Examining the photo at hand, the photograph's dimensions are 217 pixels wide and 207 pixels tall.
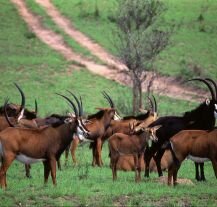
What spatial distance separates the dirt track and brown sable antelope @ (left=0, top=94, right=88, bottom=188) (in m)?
19.0

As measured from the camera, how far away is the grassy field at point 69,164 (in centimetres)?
1413

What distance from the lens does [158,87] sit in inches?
1433

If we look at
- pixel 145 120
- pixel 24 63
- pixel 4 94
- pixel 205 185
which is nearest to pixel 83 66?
pixel 24 63

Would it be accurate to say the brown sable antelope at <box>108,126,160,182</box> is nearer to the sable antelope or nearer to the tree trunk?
the sable antelope

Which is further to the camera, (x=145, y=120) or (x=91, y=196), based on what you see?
(x=145, y=120)

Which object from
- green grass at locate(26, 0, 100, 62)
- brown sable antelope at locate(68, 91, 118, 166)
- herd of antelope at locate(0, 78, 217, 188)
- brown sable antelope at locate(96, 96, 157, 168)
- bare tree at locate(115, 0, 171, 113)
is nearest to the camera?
herd of antelope at locate(0, 78, 217, 188)

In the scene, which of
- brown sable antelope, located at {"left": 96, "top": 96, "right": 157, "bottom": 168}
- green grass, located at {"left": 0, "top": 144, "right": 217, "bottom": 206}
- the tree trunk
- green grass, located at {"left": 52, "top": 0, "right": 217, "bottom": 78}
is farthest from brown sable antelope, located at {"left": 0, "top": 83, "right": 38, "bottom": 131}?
green grass, located at {"left": 52, "top": 0, "right": 217, "bottom": 78}

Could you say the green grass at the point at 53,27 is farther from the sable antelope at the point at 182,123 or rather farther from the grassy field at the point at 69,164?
the sable antelope at the point at 182,123

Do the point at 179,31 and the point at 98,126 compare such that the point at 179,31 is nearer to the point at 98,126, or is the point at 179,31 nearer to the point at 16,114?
the point at 98,126

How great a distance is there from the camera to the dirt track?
1448 inches

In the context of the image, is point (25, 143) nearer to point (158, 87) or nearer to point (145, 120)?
point (145, 120)

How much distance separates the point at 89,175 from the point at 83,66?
21.7 m

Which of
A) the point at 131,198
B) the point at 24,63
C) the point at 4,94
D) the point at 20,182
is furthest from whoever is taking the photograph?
the point at 24,63

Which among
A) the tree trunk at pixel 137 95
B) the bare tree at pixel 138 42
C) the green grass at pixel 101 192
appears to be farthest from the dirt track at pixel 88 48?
the green grass at pixel 101 192
